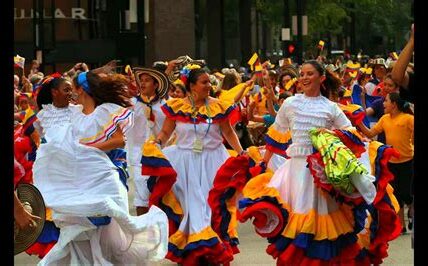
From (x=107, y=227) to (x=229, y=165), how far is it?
1773mm

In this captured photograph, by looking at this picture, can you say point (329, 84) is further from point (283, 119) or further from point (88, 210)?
point (88, 210)

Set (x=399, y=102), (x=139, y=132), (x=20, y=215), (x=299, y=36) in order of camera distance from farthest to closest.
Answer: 1. (x=299, y=36)
2. (x=139, y=132)
3. (x=399, y=102)
4. (x=20, y=215)

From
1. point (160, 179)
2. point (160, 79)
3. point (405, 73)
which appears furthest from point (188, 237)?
point (405, 73)

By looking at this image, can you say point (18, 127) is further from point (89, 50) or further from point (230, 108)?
point (89, 50)

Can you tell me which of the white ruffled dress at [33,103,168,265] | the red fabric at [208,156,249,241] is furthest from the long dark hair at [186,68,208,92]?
the white ruffled dress at [33,103,168,265]

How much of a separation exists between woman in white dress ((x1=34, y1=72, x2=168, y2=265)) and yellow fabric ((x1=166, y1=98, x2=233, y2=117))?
192cm

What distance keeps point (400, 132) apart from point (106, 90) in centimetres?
480

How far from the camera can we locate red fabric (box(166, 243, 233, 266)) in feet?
35.6

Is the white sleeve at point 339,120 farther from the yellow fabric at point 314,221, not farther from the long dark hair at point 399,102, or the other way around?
the long dark hair at point 399,102

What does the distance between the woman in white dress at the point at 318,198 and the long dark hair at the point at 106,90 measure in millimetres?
1298

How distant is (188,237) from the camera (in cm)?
1102

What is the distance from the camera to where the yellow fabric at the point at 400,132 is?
13234 millimetres

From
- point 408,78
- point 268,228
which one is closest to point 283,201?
point 268,228

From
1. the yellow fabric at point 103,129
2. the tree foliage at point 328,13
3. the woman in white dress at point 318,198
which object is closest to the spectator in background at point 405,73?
the woman in white dress at point 318,198
